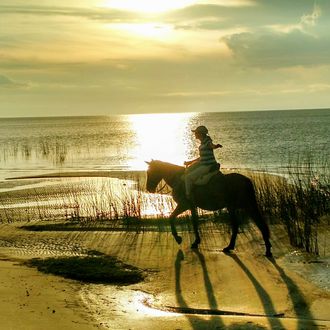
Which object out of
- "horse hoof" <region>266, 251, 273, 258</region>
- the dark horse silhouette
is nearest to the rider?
the dark horse silhouette

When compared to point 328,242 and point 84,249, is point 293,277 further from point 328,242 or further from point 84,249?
point 84,249

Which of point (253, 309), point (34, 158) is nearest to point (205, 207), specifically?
point (253, 309)

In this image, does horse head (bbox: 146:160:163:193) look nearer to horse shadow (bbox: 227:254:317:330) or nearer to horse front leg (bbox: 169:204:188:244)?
horse front leg (bbox: 169:204:188:244)

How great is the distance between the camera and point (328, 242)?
1146cm

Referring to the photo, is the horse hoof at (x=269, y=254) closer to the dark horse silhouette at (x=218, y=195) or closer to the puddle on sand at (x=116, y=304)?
the dark horse silhouette at (x=218, y=195)

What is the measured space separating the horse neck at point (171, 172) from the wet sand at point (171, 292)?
1.32m

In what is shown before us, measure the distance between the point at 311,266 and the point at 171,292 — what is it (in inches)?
107

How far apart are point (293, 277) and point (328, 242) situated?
9.09 feet

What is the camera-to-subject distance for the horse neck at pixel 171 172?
1229 cm

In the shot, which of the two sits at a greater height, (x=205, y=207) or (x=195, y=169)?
(x=195, y=169)

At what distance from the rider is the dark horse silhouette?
0.22 meters

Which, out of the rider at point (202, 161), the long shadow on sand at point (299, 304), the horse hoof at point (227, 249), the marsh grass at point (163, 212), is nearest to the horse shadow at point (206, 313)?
the long shadow on sand at point (299, 304)

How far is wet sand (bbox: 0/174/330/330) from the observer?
6.95 metres

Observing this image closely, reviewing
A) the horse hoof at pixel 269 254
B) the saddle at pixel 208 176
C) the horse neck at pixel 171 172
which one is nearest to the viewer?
the horse hoof at pixel 269 254
